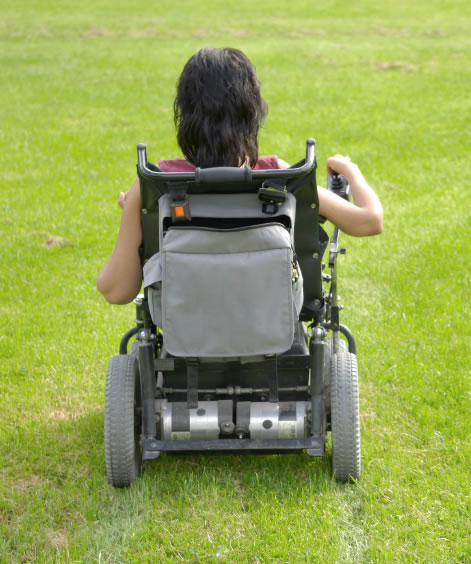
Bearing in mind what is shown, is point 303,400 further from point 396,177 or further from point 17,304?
point 396,177

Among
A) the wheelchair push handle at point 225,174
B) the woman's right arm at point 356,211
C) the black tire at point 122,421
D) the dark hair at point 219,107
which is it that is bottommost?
the black tire at point 122,421

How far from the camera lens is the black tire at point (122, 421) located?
140 inches

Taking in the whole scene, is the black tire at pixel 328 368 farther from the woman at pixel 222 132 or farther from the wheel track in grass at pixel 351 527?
the woman at pixel 222 132

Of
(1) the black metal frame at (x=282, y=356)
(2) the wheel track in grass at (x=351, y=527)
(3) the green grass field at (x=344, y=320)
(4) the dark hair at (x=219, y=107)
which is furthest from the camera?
(3) the green grass field at (x=344, y=320)

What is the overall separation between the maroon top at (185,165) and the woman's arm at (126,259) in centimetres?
13

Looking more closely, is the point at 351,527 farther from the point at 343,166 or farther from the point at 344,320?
the point at 344,320

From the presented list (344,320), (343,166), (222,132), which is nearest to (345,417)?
(343,166)

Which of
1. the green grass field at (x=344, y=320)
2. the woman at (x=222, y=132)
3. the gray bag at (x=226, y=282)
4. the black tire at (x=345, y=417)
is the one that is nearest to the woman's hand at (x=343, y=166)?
the woman at (x=222, y=132)

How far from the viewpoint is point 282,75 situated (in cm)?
1537

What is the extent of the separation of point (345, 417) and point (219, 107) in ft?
4.71

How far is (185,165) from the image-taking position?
3.33m

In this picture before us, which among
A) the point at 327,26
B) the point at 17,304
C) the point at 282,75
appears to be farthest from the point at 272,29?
the point at 17,304

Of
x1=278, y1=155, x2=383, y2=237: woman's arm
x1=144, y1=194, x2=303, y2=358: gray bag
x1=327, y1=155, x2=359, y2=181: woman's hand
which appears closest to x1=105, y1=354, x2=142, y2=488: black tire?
x1=144, y1=194, x2=303, y2=358: gray bag

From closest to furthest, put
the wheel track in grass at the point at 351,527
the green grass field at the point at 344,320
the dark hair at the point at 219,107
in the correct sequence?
the dark hair at the point at 219,107 < the wheel track in grass at the point at 351,527 < the green grass field at the point at 344,320
